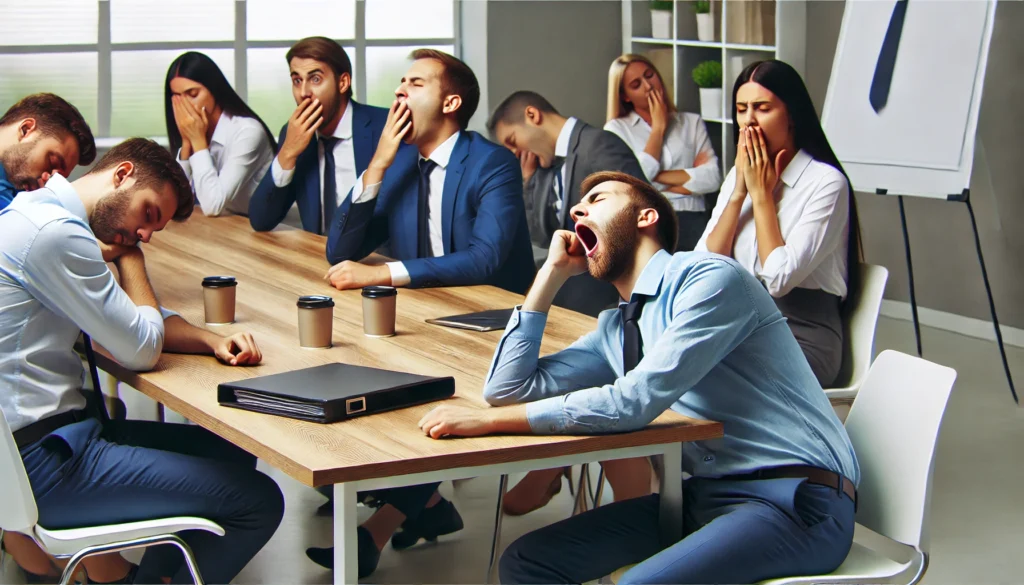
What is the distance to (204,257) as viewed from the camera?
3959 mm

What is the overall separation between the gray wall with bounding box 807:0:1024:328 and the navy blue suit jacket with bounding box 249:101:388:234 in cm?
307

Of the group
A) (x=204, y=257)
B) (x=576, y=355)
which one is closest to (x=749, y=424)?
(x=576, y=355)

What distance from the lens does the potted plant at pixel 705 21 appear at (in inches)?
267

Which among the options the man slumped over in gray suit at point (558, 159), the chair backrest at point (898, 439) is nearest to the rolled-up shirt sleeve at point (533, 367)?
the chair backrest at point (898, 439)

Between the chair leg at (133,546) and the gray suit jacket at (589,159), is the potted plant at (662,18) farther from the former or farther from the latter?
the chair leg at (133,546)

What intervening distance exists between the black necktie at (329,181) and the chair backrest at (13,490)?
2343mm

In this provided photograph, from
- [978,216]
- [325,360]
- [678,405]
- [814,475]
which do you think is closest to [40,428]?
[325,360]

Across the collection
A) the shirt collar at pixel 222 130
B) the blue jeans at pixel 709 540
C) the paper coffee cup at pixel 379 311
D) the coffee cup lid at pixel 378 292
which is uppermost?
the shirt collar at pixel 222 130

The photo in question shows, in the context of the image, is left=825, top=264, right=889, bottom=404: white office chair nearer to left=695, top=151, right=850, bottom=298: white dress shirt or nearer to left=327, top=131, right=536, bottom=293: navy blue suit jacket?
left=695, top=151, right=850, bottom=298: white dress shirt

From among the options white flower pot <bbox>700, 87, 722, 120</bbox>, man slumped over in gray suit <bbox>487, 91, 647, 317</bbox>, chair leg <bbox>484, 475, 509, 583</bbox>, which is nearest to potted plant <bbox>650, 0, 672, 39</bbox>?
white flower pot <bbox>700, 87, 722, 120</bbox>

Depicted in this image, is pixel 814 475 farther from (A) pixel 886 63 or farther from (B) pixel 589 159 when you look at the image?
(A) pixel 886 63

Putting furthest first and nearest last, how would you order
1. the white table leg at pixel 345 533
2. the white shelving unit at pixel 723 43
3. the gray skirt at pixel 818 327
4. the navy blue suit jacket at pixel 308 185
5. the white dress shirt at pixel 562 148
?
the white shelving unit at pixel 723 43 → the white dress shirt at pixel 562 148 → the navy blue suit jacket at pixel 308 185 → the gray skirt at pixel 818 327 → the white table leg at pixel 345 533

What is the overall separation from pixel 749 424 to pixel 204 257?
7.35 ft

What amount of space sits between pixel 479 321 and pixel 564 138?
1704 millimetres
